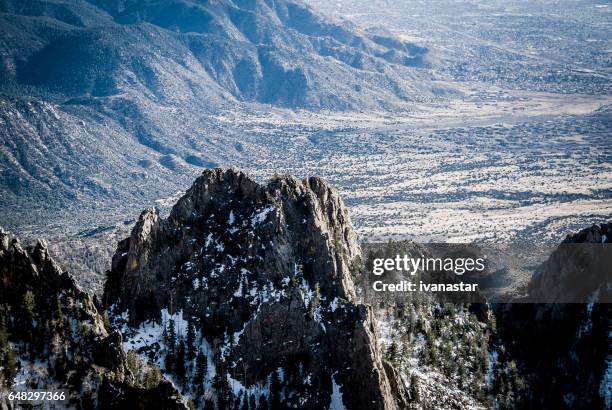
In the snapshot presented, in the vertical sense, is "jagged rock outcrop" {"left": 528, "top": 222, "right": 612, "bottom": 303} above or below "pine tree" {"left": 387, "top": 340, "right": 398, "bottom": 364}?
above

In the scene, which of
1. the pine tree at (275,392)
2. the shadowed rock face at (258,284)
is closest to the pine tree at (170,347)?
the shadowed rock face at (258,284)

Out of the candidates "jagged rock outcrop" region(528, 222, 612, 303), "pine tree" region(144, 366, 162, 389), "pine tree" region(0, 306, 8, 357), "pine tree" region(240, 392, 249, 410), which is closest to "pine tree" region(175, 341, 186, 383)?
"pine tree" region(144, 366, 162, 389)

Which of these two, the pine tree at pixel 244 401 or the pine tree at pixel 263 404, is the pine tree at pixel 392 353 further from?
the pine tree at pixel 244 401

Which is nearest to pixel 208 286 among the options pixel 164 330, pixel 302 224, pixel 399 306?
pixel 164 330

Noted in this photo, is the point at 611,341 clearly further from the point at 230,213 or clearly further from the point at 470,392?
the point at 230,213

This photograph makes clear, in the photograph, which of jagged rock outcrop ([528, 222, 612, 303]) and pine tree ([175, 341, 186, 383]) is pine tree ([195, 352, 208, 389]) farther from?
jagged rock outcrop ([528, 222, 612, 303])

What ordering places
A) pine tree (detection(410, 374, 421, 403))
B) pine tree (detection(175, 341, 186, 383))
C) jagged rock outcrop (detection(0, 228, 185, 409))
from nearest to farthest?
jagged rock outcrop (detection(0, 228, 185, 409)), pine tree (detection(175, 341, 186, 383)), pine tree (detection(410, 374, 421, 403))

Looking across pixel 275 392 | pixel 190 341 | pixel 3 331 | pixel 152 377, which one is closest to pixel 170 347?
pixel 190 341
